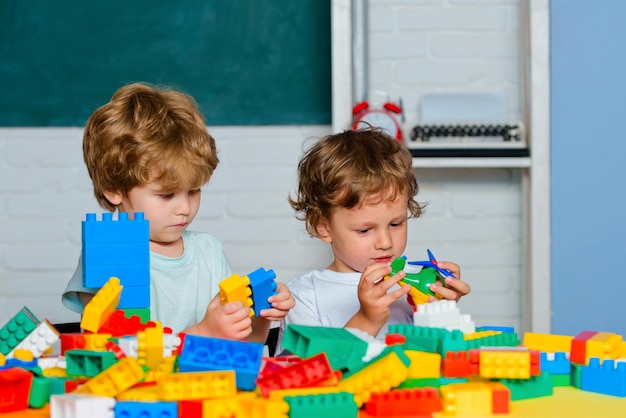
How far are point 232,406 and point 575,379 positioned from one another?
0.38 meters

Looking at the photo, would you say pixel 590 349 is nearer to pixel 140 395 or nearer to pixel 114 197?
pixel 140 395

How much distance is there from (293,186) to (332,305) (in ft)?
3.27

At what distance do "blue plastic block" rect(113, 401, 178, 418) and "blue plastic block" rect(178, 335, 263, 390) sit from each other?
0.26 ft

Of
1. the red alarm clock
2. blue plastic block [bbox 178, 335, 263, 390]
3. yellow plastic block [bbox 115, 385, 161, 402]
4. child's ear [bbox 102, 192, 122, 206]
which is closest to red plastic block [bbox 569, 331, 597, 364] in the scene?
blue plastic block [bbox 178, 335, 263, 390]

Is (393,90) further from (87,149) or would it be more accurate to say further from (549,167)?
(87,149)

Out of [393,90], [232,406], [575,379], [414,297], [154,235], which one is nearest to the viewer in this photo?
[232,406]

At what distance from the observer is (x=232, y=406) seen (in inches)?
31.2

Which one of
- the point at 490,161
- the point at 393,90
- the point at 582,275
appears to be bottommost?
the point at 582,275

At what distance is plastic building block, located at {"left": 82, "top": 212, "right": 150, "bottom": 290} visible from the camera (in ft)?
3.71

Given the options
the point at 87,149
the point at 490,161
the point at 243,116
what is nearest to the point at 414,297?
the point at 87,149

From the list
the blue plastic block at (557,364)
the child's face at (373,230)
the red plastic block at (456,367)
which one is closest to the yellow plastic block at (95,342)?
the red plastic block at (456,367)

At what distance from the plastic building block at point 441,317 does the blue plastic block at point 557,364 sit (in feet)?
0.38

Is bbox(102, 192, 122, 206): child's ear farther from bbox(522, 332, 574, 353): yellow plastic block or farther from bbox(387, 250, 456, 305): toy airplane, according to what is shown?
→ bbox(522, 332, 574, 353): yellow plastic block

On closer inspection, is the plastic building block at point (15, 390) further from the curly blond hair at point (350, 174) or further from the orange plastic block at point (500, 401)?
the curly blond hair at point (350, 174)
